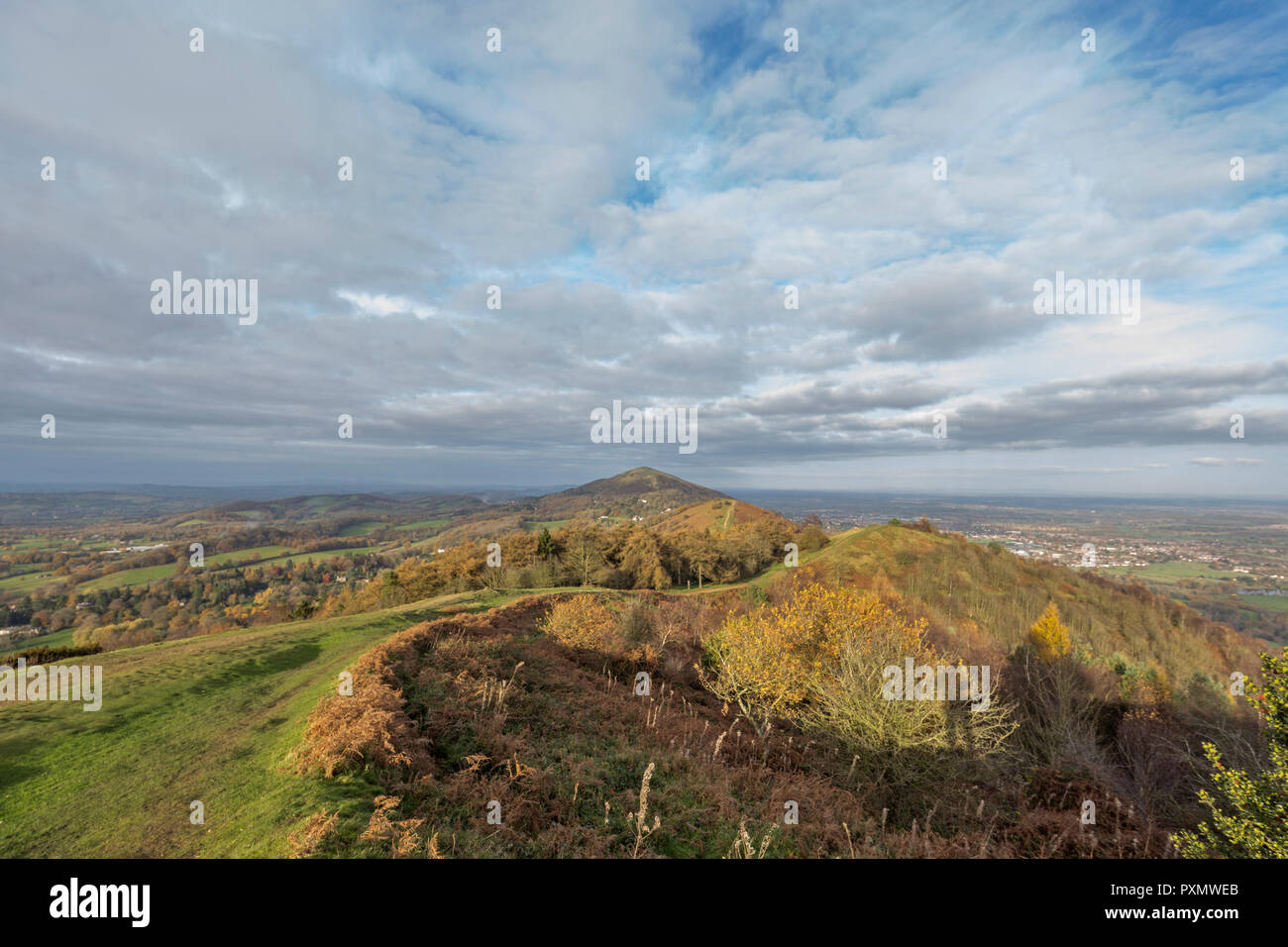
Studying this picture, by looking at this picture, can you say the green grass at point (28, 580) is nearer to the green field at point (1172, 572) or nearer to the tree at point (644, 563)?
the tree at point (644, 563)

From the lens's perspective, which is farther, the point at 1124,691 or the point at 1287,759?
the point at 1124,691

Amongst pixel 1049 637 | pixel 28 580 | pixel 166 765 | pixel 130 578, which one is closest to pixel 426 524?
pixel 130 578

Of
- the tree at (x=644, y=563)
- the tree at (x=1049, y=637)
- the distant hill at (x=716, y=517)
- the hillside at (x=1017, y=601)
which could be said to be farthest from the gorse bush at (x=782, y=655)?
the distant hill at (x=716, y=517)
